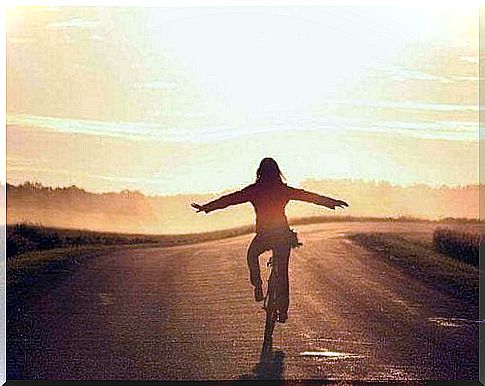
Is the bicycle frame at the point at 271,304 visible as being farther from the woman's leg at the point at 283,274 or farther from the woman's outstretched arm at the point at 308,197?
the woman's outstretched arm at the point at 308,197

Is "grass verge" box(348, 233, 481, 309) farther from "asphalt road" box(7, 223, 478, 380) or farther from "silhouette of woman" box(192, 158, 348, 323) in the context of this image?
"silhouette of woman" box(192, 158, 348, 323)

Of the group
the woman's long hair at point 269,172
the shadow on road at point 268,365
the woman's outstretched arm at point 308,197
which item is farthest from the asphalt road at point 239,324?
the woman's long hair at point 269,172

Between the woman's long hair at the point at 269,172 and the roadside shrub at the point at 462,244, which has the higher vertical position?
the woman's long hair at the point at 269,172

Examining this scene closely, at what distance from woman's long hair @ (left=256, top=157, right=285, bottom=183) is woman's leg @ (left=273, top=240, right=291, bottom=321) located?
0.42 meters

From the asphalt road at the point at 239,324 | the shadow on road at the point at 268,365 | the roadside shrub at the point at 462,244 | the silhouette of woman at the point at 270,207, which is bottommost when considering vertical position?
the shadow on road at the point at 268,365

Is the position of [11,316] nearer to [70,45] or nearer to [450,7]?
[70,45]

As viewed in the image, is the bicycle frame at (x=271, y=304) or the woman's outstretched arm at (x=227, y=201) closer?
the bicycle frame at (x=271, y=304)

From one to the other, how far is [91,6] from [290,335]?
2528 millimetres

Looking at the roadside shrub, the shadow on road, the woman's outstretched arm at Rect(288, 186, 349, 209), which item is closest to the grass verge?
the roadside shrub

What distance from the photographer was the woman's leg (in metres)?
6.91

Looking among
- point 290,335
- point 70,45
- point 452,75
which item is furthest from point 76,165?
point 452,75

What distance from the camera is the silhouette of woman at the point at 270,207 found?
6.96m

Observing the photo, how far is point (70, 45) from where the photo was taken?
23.0 ft

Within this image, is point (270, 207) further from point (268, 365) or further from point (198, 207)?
point (268, 365)
